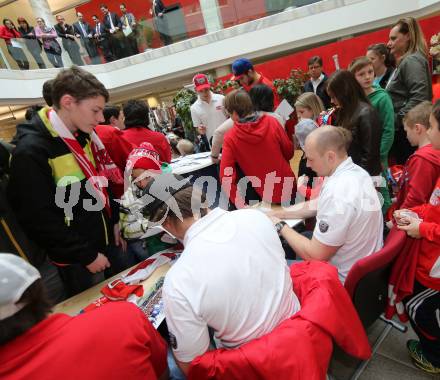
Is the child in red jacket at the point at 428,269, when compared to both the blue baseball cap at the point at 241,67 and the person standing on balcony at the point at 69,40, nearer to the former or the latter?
the blue baseball cap at the point at 241,67

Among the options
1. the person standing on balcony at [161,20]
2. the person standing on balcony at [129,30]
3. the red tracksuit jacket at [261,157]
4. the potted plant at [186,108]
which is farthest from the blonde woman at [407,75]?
the person standing on balcony at [129,30]

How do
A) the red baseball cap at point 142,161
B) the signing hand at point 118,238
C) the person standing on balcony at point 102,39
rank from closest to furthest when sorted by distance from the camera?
the signing hand at point 118,238 < the red baseball cap at point 142,161 < the person standing on balcony at point 102,39

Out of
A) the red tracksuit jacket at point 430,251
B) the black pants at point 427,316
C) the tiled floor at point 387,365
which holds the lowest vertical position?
the tiled floor at point 387,365

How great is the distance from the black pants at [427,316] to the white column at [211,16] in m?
9.88

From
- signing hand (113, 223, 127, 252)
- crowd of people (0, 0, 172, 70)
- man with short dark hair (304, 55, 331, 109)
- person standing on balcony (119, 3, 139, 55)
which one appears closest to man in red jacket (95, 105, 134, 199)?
signing hand (113, 223, 127, 252)

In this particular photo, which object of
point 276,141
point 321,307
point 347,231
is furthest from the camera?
point 276,141

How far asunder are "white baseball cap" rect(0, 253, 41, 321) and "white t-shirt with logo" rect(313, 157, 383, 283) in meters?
1.19

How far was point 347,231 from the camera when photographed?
145cm

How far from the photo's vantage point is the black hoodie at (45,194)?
1559mm

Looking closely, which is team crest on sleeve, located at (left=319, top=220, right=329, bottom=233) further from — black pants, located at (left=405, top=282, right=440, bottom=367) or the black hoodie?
the black hoodie

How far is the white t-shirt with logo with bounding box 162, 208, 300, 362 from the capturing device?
984mm

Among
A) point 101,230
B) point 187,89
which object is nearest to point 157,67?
point 187,89

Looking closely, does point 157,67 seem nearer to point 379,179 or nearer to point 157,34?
point 157,34

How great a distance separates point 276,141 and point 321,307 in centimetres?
160
